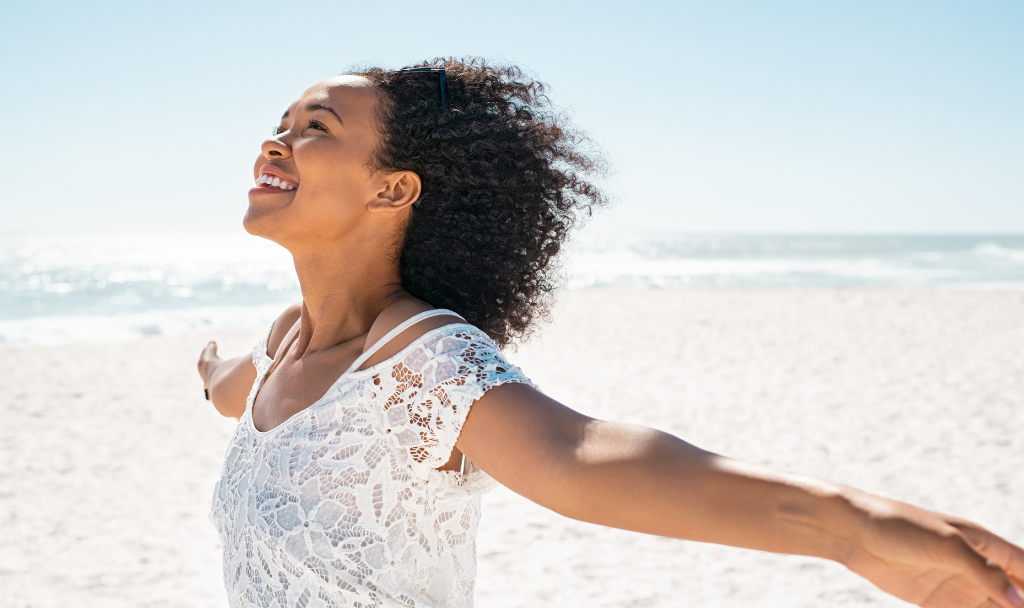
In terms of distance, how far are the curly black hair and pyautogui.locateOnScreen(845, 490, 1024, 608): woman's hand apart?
926 millimetres

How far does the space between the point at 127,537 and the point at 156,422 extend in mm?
3171

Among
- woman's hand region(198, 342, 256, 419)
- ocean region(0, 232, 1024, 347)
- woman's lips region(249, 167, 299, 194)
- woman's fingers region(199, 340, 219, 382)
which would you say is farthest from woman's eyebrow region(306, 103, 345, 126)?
ocean region(0, 232, 1024, 347)

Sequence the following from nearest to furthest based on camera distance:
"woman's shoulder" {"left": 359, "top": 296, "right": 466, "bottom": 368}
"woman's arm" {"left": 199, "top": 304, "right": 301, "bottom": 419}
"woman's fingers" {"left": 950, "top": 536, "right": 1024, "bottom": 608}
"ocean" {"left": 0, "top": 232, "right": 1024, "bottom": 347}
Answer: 1. "woman's fingers" {"left": 950, "top": 536, "right": 1024, "bottom": 608}
2. "woman's shoulder" {"left": 359, "top": 296, "right": 466, "bottom": 368}
3. "woman's arm" {"left": 199, "top": 304, "right": 301, "bottom": 419}
4. "ocean" {"left": 0, "top": 232, "right": 1024, "bottom": 347}

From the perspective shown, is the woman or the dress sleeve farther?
the dress sleeve

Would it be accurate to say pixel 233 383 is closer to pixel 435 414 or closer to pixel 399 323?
pixel 399 323

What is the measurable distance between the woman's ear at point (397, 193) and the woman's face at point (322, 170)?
2 cm

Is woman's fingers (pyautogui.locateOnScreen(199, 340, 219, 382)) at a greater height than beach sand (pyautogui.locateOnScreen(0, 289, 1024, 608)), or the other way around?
woman's fingers (pyautogui.locateOnScreen(199, 340, 219, 382))

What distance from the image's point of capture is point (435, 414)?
1.13m

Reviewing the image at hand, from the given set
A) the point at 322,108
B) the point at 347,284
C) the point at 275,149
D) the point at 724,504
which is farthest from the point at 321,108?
the point at 724,504

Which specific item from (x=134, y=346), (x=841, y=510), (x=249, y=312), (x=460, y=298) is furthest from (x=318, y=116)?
(x=249, y=312)

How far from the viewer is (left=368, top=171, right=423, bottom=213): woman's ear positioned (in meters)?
1.44

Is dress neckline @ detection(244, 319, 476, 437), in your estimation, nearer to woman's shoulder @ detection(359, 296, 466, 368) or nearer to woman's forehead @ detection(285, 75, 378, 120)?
woman's shoulder @ detection(359, 296, 466, 368)

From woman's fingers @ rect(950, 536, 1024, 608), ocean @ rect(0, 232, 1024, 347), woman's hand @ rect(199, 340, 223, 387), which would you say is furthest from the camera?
ocean @ rect(0, 232, 1024, 347)

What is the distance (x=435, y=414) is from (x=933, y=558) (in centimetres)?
69
